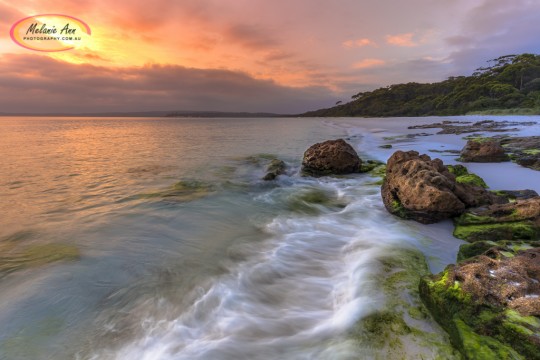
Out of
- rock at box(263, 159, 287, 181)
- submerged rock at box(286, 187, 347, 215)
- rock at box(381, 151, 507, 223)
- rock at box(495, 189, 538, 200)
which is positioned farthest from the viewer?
rock at box(263, 159, 287, 181)

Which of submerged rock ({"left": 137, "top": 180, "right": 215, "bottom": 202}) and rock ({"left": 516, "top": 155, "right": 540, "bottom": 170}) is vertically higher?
rock ({"left": 516, "top": 155, "right": 540, "bottom": 170})

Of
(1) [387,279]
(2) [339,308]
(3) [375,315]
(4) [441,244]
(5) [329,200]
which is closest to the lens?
(3) [375,315]

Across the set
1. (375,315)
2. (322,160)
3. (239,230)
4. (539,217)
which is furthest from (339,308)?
→ (322,160)

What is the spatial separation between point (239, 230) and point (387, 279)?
3959mm

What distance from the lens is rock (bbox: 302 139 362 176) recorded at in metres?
13.3

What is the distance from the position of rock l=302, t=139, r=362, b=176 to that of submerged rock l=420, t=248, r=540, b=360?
973 centimetres

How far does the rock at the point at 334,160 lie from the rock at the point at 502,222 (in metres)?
7.10

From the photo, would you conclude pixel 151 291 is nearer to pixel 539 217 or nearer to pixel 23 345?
pixel 23 345

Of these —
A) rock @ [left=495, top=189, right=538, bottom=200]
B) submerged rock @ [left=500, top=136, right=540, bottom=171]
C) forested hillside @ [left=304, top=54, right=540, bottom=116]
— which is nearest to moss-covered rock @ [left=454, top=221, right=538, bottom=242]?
rock @ [left=495, top=189, right=538, bottom=200]

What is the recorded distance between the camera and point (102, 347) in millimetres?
3529

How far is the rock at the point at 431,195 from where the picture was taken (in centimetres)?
657

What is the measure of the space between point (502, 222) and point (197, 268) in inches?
238

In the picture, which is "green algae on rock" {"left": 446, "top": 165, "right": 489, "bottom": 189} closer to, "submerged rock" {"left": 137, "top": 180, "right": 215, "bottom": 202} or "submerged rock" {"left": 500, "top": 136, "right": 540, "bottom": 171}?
"submerged rock" {"left": 500, "top": 136, "right": 540, "bottom": 171}

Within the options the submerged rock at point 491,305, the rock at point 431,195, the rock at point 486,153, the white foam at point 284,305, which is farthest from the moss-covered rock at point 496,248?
the rock at point 486,153
